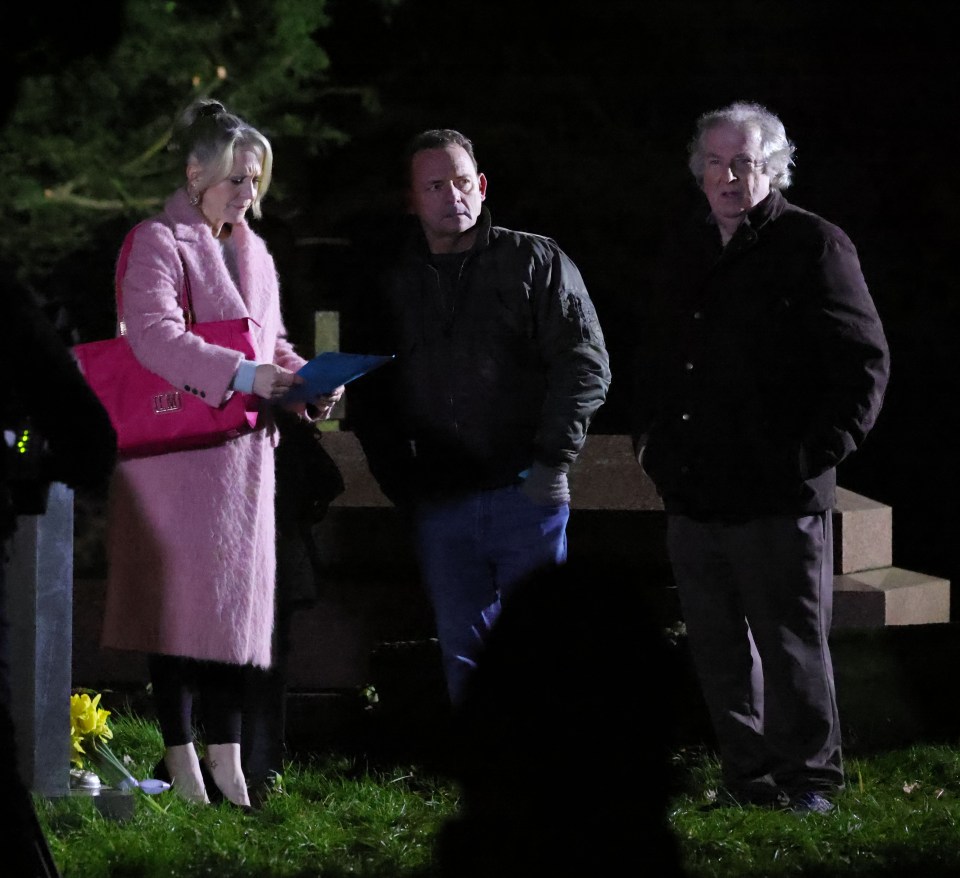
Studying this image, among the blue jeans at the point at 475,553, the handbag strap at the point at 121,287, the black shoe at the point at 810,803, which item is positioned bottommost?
the black shoe at the point at 810,803

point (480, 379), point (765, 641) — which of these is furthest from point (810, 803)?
point (480, 379)

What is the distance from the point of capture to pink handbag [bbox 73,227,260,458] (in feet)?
17.7

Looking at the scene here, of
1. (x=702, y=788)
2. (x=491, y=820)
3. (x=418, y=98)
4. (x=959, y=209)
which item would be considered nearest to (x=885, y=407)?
(x=959, y=209)

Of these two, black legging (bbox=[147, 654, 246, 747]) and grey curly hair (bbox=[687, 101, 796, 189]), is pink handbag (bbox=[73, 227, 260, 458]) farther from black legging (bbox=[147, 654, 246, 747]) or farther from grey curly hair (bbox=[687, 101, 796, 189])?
grey curly hair (bbox=[687, 101, 796, 189])

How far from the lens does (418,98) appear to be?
13930 millimetres

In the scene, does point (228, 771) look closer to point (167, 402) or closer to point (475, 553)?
point (475, 553)

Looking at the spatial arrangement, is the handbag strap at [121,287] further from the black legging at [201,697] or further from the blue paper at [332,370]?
the black legging at [201,697]

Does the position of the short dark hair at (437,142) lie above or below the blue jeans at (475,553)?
above

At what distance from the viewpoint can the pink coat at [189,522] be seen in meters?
5.43

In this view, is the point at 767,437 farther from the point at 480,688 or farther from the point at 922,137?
the point at 922,137

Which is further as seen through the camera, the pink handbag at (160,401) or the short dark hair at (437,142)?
the short dark hair at (437,142)

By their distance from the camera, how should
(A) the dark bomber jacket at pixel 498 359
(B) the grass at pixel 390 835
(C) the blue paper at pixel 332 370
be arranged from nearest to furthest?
(B) the grass at pixel 390 835 → (C) the blue paper at pixel 332 370 → (A) the dark bomber jacket at pixel 498 359

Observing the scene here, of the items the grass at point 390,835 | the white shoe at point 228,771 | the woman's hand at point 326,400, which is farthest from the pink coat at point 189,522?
the grass at point 390,835

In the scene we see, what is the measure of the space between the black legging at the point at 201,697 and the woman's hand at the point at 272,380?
2.71ft
